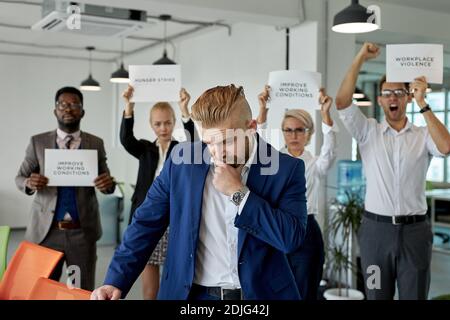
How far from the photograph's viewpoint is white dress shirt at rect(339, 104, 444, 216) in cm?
217

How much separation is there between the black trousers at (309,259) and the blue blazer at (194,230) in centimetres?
89

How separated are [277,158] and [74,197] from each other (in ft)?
3.90

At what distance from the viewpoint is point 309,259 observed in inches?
90.8

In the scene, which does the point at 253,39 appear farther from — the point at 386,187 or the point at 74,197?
the point at 74,197

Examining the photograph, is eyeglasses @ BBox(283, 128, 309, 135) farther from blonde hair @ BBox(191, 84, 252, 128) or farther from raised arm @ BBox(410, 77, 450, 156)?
blonde hair @ BBox(191, 84, 252, 128)

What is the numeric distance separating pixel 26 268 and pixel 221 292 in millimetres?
893

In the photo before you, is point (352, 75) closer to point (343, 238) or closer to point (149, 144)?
point (149, 144)

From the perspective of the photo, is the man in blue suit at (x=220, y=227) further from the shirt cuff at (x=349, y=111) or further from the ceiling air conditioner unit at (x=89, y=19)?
the shirt cuff at (x=349, y=111)

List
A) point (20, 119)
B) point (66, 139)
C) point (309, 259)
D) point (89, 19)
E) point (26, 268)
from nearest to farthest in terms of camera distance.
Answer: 1. point (26, 268)
2. point (66, 139)
3. point (309, 259)
4. point (89, 19)
5. point (20, 119)

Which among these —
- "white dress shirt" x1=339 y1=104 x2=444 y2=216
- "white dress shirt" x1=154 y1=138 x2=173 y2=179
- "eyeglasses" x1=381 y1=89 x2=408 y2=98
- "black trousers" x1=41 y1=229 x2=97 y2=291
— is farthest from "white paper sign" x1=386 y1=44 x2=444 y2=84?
"black trousers" x1=41 y1=229 x2=97 y2=291

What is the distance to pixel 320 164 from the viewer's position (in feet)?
6.66

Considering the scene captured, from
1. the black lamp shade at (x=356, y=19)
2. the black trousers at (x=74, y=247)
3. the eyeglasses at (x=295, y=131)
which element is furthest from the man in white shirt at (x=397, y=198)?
the black trousers at (x=74, y=247)

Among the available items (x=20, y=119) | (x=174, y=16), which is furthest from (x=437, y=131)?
(x=20, y=119)
